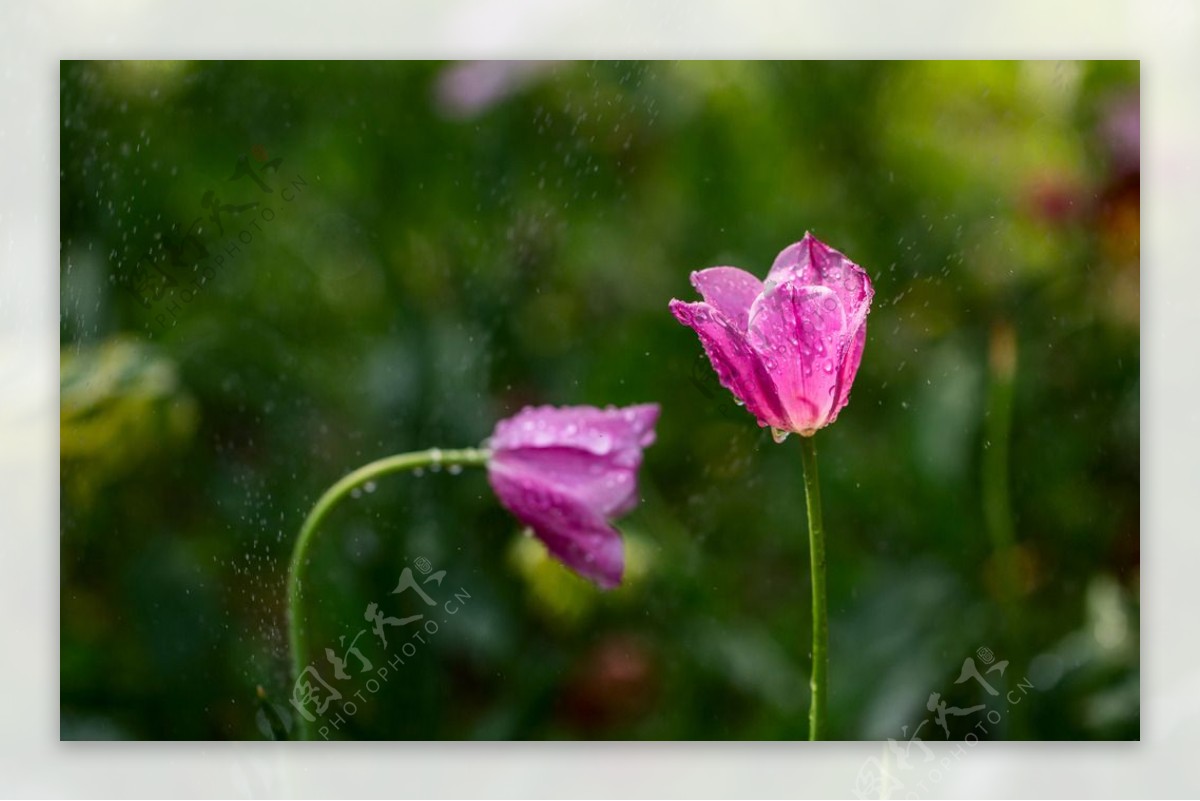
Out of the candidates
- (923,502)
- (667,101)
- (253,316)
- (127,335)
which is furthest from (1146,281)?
(127,335)

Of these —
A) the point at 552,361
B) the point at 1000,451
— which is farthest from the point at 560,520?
the point at 1000,451

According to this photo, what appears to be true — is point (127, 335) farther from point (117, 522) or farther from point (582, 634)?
point (582, 634)

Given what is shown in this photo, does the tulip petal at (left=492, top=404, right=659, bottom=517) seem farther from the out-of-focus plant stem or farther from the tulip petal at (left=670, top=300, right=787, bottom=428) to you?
the out-of-focus plant stem

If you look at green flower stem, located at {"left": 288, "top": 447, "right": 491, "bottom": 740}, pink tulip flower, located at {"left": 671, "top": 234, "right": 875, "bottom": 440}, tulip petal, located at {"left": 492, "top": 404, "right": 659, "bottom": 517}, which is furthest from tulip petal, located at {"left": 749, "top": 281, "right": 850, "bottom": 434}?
green flower stem, located at {"left": 288, "top": 447, "right": 491, "bottom": 740}

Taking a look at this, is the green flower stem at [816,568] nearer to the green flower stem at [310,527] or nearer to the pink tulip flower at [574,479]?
the pink tulip flower at [574,479]

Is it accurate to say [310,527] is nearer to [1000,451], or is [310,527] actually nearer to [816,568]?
[816,568]
